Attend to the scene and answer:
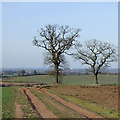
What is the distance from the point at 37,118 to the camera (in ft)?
41.0

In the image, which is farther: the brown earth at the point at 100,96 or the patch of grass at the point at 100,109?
the brown earth at the point at 100,96

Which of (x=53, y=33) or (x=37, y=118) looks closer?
(x=37, y=118)

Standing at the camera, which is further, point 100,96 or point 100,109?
point 100,96

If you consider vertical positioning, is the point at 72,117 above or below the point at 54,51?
below

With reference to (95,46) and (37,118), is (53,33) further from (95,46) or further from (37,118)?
(37,118)

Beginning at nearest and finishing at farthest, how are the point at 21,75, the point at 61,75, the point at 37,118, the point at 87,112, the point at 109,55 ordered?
the point at 37,118
the point at 87,112
the point at 109,55
the point at 61,75
the point at 21,75

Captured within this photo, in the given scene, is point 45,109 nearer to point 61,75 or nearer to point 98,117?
point 98,117

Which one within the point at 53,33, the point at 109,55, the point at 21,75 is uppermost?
the point at 53,33

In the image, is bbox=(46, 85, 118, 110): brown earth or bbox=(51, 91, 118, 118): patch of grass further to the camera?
bbox=(46, 85, 118, 110): brown earth

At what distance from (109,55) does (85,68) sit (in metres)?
4.46

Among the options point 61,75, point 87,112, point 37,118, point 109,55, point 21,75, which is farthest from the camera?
point 21,75

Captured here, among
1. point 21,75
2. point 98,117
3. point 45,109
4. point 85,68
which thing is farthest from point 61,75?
point 21,75

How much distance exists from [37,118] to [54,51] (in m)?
25.1

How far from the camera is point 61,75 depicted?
3872 cm
